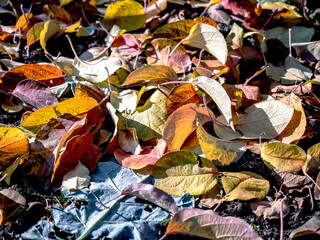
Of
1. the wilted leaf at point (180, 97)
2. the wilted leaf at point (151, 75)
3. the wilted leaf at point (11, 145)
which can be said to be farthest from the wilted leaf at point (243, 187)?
the wilted leaf at point (11, 145)

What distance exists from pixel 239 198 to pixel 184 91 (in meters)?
0.29

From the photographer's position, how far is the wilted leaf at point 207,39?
1030mm

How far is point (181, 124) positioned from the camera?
869 millimetres

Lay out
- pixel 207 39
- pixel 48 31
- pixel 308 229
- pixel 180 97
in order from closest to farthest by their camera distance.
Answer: pixel 308 229 → pixel 180 97 → pixel 207 39 → pixel 48 31

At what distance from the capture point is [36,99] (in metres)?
0.94

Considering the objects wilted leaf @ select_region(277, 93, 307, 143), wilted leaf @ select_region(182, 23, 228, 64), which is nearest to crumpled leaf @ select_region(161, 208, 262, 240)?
wilted leaf @ select_region(277, 93, 307, 143)

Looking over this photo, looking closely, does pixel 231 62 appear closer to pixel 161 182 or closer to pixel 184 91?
pixel 184 91

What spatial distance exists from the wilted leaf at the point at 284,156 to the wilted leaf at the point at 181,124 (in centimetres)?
17

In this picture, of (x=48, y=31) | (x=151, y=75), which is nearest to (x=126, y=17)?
(x=48, y=31)

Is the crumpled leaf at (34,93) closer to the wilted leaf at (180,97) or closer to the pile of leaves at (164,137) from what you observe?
the pile of leaves at (164,137)

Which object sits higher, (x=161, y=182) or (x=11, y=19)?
(x=11, y=19)

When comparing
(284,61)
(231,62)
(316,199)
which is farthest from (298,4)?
(316,199)

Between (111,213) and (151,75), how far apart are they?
1.23ft

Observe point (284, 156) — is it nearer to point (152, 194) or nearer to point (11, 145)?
point (152, 194)
